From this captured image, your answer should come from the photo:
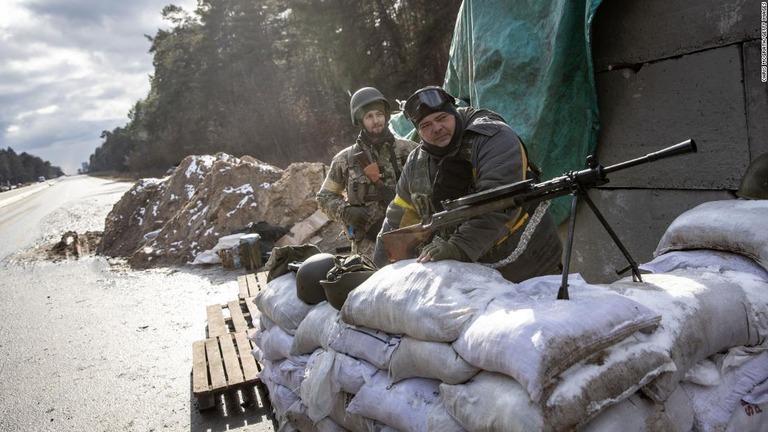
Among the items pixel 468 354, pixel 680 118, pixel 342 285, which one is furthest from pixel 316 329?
pixel 680 118

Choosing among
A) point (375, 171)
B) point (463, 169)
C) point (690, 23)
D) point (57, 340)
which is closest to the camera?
point (463, 169)

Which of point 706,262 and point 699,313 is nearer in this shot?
point 699,313

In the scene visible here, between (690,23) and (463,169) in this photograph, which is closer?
(463,169)

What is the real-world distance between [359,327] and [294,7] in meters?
17.2

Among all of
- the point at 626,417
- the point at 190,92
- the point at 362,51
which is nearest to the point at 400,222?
the point at 626,417

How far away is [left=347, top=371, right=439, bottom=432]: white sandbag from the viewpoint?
2.52 metres

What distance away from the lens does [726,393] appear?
242 centimetres

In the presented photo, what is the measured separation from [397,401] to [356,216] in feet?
9.17

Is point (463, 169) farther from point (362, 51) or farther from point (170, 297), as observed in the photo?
point (362, 51)

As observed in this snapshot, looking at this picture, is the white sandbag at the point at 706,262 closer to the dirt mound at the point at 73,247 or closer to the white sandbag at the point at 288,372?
the white sandbag at the point at 288,372

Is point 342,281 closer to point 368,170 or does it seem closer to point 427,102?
point 427,102

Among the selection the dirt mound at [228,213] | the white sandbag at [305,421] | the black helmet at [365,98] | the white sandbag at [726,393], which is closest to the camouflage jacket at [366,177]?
the black helmet at [365,98]

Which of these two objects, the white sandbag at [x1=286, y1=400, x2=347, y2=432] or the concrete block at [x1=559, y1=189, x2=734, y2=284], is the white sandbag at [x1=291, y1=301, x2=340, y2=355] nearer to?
the white sandbag at [x1=286, y1=400, x2=347, y2=432]

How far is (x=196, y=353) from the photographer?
5.02m
